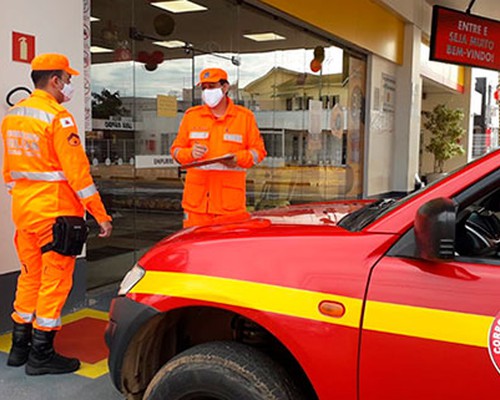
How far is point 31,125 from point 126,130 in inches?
120

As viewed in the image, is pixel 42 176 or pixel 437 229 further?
pixel 42 176

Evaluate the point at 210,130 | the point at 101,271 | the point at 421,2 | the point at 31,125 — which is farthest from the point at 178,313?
the point at 421,2

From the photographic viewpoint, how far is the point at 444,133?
1948 cm

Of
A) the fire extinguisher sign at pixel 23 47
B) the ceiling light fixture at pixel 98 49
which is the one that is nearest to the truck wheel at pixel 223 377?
the fire extinguisher sign at pixel 23 47

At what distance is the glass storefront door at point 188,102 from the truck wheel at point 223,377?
398 centimetres

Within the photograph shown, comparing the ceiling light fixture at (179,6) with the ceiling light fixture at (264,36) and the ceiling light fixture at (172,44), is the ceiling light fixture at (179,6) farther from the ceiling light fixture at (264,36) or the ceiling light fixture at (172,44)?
the ceiling light fixture at (264,36)

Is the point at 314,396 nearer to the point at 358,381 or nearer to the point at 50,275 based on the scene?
the point at 358,381

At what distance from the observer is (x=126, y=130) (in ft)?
21.5

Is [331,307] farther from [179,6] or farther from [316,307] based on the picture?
[179,6]

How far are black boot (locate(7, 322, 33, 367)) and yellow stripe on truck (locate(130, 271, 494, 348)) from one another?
177 centimetres

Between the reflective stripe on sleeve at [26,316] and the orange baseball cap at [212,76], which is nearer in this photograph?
the reflective stripe on sleeve at [26,316]

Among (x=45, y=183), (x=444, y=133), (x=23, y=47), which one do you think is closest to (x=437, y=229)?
(x=45, y=183)

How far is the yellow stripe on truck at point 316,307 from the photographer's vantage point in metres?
1.81

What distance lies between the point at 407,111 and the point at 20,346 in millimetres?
11517
